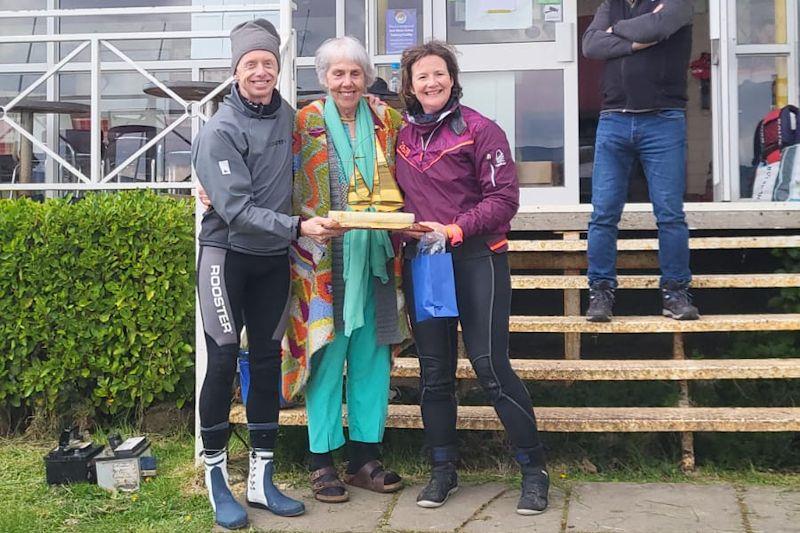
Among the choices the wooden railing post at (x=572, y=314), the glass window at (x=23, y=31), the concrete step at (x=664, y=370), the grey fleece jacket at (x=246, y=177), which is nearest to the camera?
the grey fleece jacket at (x=246, y=177)

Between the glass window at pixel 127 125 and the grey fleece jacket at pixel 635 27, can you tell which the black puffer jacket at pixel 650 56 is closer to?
the grey fleece jacket at pixel 635 27

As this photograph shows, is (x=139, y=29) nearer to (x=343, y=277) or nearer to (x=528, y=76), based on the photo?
(x=528, y=76)

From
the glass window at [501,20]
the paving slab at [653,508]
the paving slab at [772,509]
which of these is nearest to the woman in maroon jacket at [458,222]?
the paving slab at [653,508]

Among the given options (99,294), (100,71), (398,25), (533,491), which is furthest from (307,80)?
(533,491)

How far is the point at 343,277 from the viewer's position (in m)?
3.66

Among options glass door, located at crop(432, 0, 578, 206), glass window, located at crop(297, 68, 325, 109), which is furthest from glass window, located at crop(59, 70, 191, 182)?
glass door, located at crop(432, 0, 578, 206)

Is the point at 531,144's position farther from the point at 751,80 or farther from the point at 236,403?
the point at 236,403

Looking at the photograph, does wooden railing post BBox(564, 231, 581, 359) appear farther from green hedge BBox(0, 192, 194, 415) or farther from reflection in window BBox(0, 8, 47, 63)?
reflection in window BBox(0, 8, 47, 63)

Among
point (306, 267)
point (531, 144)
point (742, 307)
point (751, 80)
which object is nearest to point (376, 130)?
point (306, 267)

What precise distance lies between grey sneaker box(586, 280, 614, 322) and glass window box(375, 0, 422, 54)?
2.95 metres

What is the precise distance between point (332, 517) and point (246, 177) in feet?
4.40

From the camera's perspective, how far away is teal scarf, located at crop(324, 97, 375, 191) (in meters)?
3.62

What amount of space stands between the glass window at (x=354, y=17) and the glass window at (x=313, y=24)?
109 millimetres

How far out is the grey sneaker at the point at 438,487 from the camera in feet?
11.8
